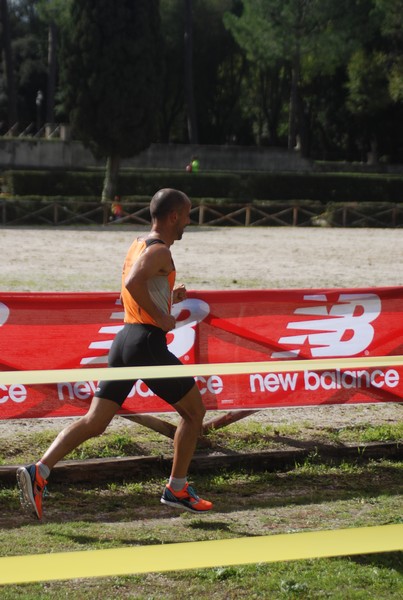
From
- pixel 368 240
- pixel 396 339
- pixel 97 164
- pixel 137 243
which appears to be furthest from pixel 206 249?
pixel 97 164

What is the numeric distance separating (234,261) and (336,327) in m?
13.8

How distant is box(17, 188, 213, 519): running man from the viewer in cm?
521

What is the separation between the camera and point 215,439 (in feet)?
22.4

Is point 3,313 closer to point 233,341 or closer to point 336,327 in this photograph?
point 233,341

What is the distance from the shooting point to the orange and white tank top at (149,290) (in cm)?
526

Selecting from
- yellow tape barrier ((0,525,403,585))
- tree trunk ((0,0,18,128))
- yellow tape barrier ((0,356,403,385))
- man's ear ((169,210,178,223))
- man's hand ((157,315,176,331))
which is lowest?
yellow tape barrier ((0,525,403,585))

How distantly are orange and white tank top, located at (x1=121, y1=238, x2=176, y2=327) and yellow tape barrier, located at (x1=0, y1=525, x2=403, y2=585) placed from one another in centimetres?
181

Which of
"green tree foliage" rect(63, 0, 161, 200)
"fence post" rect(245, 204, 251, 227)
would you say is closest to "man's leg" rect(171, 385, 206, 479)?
"fence post" rect(245, 204, 251, 227)

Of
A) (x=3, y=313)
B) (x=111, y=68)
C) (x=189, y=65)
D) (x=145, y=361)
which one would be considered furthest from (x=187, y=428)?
(x=189, y=65)

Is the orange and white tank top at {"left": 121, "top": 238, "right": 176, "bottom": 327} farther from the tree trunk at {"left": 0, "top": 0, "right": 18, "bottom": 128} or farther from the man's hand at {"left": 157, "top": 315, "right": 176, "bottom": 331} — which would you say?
the tree trunk at {"left": 0, "top": 0, "right": 18, "bottom": 128}

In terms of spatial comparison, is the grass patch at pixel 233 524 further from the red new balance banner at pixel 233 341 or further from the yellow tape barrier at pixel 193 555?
the red new balance banner at pixel 233 341

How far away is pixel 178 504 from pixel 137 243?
138 cm

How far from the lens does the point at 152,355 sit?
17.4ft

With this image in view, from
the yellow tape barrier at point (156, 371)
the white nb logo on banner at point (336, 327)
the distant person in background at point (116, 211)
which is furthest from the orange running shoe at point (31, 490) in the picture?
the distant person in background at point (116, 211)
